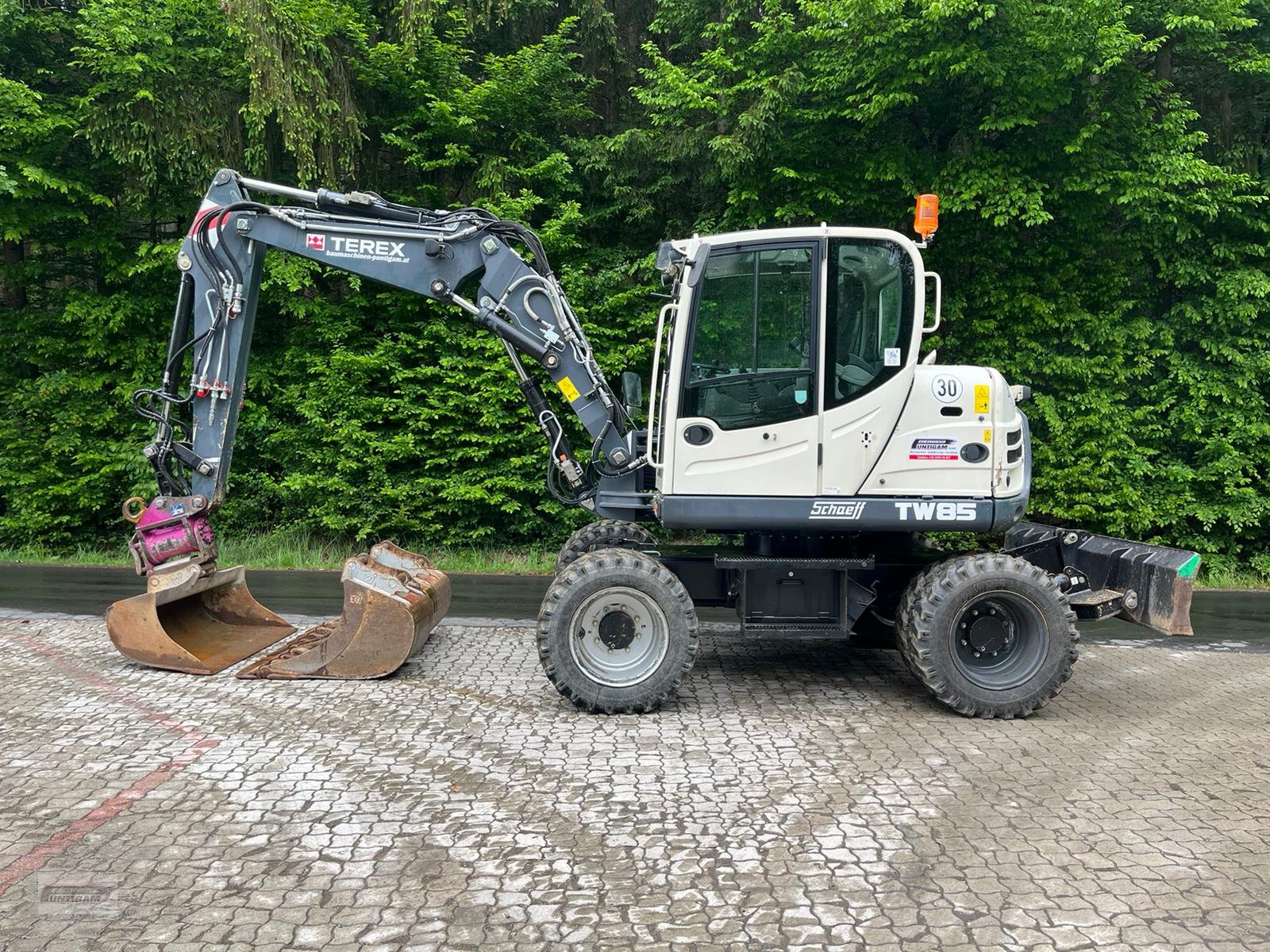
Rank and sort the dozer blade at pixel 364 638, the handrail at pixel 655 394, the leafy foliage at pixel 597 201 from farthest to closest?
the leafy foliage at pixel 597 201
the dozer blade at pixel 364 638
the handrail at pixel 655 394

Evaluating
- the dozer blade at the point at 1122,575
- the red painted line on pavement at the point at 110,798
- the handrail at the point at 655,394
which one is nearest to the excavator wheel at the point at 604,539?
the handrail at the point at 655,394

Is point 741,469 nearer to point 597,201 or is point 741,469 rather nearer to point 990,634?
point 990,634

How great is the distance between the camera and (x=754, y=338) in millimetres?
6316

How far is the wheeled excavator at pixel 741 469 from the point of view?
20.7 feet

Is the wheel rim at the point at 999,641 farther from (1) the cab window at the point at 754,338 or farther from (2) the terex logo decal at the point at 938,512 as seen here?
(1) the cab window at the point at 754,338

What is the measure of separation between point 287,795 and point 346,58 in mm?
11110

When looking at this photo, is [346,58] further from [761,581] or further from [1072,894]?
[1072,894]

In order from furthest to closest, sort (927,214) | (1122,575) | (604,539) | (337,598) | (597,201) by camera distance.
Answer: (597,201)
(337,598)
(604,539)
(1122,575)
(927,214)

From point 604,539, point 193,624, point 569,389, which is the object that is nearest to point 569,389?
point 569,389

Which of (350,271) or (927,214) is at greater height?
(927,214)

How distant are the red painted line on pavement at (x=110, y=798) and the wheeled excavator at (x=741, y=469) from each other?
0.49m

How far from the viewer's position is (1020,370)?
41.4 feet

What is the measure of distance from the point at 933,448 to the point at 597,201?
365 inches

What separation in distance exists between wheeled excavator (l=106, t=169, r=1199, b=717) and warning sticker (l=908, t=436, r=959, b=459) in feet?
0.05
